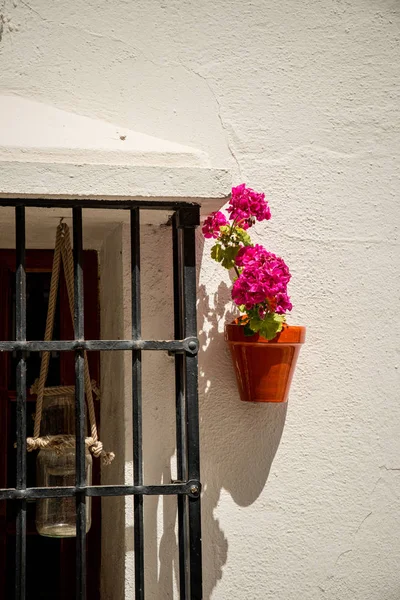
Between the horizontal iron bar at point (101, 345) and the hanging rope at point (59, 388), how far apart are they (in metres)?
0.05

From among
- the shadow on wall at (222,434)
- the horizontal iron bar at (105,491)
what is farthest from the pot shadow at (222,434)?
the horizontal iron bar at (105,491)

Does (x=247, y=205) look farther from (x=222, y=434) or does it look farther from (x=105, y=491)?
(x=105, y=491)

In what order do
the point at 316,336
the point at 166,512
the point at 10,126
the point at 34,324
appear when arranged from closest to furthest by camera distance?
the point at 10,126
the point at 166,512
the point at 316,336
the point at 34,324

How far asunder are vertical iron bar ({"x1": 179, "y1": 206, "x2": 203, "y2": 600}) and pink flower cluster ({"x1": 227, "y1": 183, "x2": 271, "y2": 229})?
0.11 m

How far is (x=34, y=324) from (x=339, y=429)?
4.02 ft

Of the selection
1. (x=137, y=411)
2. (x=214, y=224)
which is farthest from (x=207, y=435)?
(x=214, y=224)

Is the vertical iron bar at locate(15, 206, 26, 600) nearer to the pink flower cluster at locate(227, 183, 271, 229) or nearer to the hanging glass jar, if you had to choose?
the hanging glass jar

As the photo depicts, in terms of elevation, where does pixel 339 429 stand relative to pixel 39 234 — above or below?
below

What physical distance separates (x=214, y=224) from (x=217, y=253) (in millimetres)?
87

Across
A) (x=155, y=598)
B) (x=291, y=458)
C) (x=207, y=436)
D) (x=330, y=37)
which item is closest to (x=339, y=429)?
(x=291, y=458)

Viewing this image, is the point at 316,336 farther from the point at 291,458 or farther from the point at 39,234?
the point at 39,234

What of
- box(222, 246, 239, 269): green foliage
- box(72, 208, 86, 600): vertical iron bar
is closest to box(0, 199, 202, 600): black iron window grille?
box(72, 208, 86, 600): vertical iron bar

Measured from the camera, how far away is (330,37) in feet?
7.77

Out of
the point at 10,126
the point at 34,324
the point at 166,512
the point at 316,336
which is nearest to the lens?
the point at 10,126
